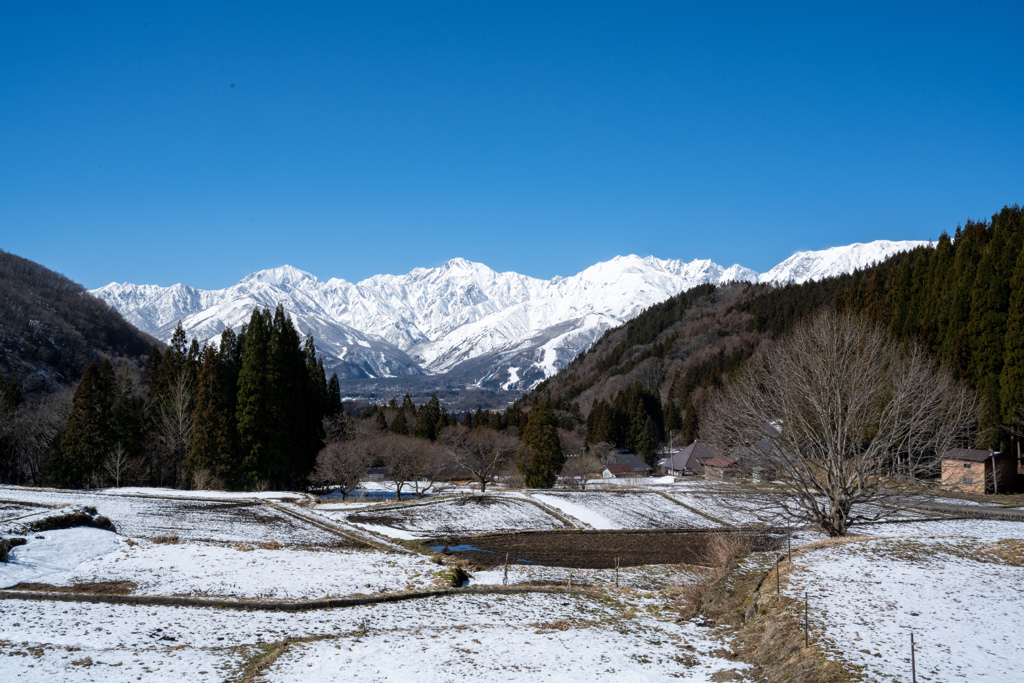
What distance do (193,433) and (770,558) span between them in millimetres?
41425

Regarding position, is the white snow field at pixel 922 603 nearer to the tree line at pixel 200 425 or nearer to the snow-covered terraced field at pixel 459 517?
the snow-covered terraced field at pixel 459 517

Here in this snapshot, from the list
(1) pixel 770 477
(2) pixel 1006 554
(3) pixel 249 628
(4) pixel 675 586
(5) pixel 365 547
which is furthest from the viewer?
(5) pixel 365 547

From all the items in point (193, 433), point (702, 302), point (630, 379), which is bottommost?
point (193, 433)

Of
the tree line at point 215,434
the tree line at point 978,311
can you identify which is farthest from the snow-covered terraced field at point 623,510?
the tree line at point 978,311

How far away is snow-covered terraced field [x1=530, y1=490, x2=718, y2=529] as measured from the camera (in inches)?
1641

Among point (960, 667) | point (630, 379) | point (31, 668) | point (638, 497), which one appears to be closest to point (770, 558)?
point (960, 667)

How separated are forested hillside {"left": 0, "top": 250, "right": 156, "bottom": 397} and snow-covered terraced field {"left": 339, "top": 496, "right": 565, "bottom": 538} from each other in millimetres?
76318

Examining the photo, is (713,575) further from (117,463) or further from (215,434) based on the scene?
(117,463)

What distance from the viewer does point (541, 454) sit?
5875 cm

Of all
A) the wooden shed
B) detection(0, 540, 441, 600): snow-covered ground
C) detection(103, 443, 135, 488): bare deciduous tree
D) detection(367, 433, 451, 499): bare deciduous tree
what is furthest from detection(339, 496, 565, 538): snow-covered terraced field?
the wooden shed

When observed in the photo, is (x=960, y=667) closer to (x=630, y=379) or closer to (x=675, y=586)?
(x=675, y=586)

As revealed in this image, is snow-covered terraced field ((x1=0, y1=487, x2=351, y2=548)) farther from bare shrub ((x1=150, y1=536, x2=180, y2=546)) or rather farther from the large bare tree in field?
the large bare tree in field

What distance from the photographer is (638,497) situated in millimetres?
51250

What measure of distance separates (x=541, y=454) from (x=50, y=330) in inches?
4754
